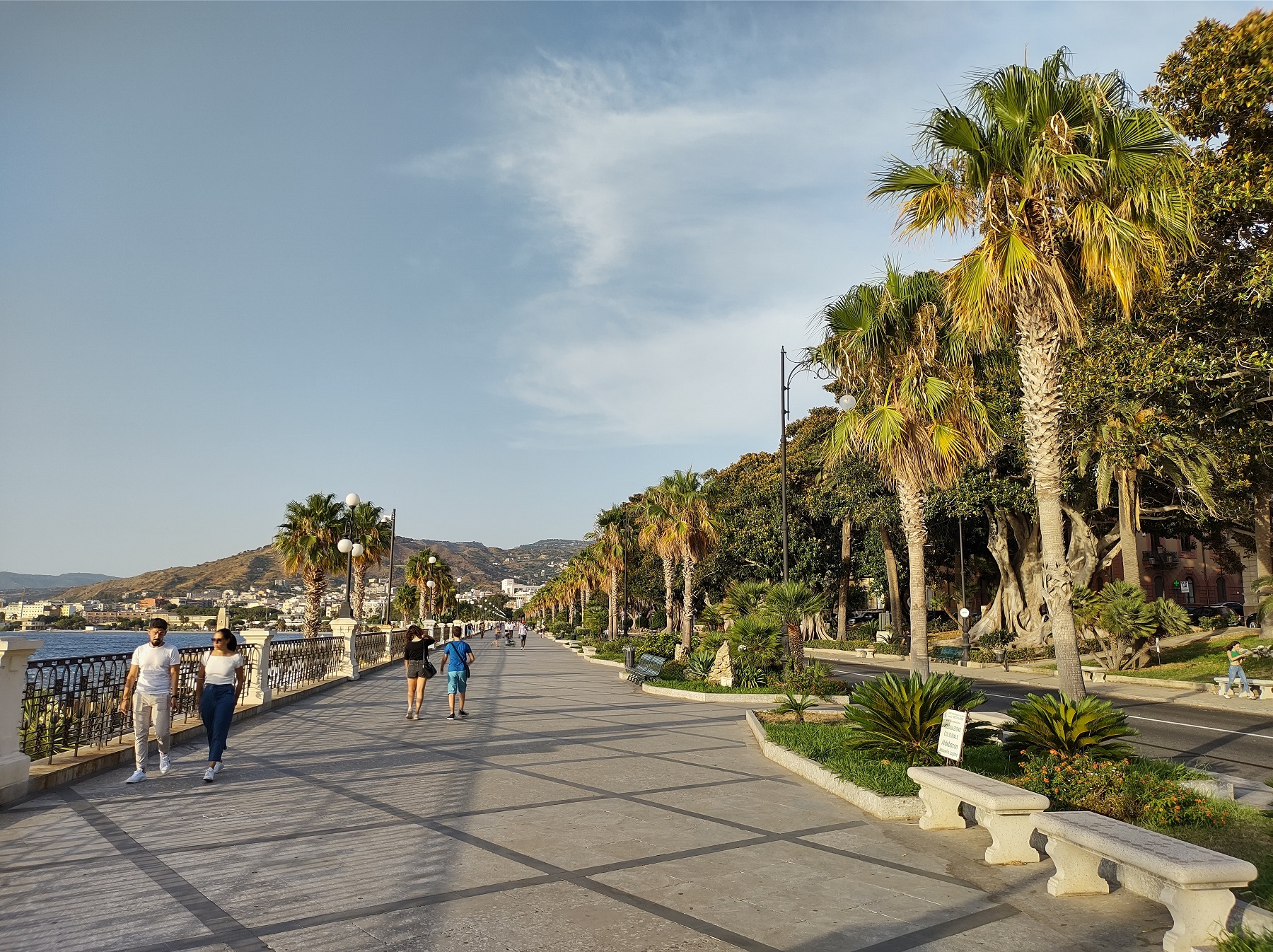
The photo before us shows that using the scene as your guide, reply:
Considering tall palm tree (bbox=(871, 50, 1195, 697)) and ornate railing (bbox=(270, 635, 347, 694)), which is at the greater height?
tall palm tree (bbox=(871, 50, 1195, 697))

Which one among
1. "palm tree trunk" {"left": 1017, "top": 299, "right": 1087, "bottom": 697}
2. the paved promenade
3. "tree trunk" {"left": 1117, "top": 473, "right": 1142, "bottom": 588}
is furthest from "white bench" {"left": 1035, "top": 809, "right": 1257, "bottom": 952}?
"tree trunk" {"left": 1117, "top": 473, "right": 1142, "bottom": 588}

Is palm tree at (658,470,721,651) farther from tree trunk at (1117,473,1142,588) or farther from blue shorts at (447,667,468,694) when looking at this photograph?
blue shorts at (447,667,468,694)

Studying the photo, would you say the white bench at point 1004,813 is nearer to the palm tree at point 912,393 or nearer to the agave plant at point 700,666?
the palm tree at point 912,393

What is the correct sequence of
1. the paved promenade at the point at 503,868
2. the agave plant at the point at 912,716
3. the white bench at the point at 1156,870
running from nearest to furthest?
1. the white bench at the point at 1156,870
2. the paved promenade at the point at 503,868
3. the agave plant at the point at 912,716

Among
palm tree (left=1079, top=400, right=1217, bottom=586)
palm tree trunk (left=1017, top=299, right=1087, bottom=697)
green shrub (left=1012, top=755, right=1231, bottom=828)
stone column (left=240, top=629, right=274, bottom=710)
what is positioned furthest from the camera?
palm tree (left=1079, top=400, right=1217, bottom=586)

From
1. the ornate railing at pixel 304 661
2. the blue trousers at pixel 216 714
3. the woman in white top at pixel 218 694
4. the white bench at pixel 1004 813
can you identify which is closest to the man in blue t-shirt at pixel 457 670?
the ornate railing at pixel 304 661

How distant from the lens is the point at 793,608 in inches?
758

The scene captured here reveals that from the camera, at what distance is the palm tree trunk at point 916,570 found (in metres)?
13.7

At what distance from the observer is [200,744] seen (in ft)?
38.5

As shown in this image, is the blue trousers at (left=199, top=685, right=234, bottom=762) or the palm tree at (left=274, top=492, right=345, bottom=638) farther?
the palm tree at (left=274, top=492, right=345, bottom=638)

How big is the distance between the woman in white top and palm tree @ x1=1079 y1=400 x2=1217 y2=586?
19.0m

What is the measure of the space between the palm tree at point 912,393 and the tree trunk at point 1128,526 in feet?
55.1

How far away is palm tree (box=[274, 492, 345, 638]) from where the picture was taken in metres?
38.7

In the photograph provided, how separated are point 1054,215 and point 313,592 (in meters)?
37.4
